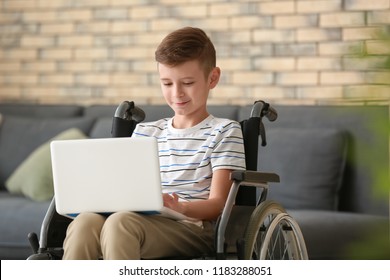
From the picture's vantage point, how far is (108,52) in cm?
436

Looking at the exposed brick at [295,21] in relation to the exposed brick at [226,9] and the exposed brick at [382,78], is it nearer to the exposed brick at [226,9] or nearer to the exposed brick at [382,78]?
the exposed brick at [226,9]

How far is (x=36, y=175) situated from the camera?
12.0ft

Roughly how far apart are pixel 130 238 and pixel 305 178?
1809 millimetres

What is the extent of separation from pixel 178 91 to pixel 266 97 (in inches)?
79.1

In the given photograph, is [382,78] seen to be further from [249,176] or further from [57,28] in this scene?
[57,28]

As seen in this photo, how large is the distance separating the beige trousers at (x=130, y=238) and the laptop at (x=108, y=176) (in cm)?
3

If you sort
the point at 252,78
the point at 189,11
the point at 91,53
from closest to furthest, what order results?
the point at 252,78 < the point at 189,11 < the point at 91,53

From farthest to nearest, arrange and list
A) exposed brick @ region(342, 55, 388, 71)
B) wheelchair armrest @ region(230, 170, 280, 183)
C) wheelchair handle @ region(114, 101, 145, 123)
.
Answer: wheelchair handle @ region(114, 101, 145, 123)
wheelchair armrest @ region(230, 170, 280, 183)
exposed brick @ region(342, 55, 388, 71)

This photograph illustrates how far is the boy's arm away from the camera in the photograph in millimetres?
1811

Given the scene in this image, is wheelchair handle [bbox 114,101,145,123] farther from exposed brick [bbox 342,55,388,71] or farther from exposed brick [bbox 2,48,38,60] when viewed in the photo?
exposed brick [bbox 2,48,38,60]

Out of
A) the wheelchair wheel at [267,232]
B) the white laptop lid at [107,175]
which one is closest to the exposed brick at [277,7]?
the wheelchair wheel at [267,232]

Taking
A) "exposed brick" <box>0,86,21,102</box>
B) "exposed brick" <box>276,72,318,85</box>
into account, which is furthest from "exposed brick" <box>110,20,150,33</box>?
"exposed brick" <box>276,72,318,85</box>

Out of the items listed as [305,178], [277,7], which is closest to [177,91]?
[305,178]
